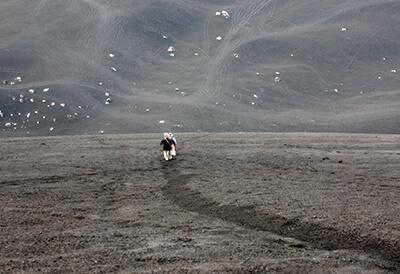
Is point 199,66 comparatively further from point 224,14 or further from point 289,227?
point 289,227

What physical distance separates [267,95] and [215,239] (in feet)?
171

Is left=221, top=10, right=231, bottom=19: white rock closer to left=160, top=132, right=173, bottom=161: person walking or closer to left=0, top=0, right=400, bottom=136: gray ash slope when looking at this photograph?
left=0, top=0, right=400, bottom=136: gray ash slope

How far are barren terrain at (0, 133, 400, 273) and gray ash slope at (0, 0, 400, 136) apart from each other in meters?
22.0

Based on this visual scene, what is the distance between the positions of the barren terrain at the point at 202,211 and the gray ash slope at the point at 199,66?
72.1 feet

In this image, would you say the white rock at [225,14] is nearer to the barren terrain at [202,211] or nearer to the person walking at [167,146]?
the barren terrain at [202,211]

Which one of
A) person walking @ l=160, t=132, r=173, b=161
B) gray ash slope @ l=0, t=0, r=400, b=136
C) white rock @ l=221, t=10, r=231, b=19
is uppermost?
white rock @ l=221, t=10, r=231, b=19

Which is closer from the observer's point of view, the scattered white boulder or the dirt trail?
the dirt trail

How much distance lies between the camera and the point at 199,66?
7375 cm

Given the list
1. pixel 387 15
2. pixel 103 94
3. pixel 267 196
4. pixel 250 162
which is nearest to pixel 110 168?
pixel 250 162

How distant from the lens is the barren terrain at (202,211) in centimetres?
Result: 1453

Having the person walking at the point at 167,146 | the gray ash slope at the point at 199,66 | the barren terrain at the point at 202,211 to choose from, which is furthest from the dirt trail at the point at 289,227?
the gray ash slope at the point at 199,66

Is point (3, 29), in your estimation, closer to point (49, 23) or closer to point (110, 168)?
point (49, 23)

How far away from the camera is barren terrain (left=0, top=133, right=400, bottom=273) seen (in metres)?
14.5

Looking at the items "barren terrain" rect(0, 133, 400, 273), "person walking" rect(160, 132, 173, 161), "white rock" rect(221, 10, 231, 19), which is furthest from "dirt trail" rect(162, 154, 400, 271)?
"white rock" rect(221, 10, 231, 19)
